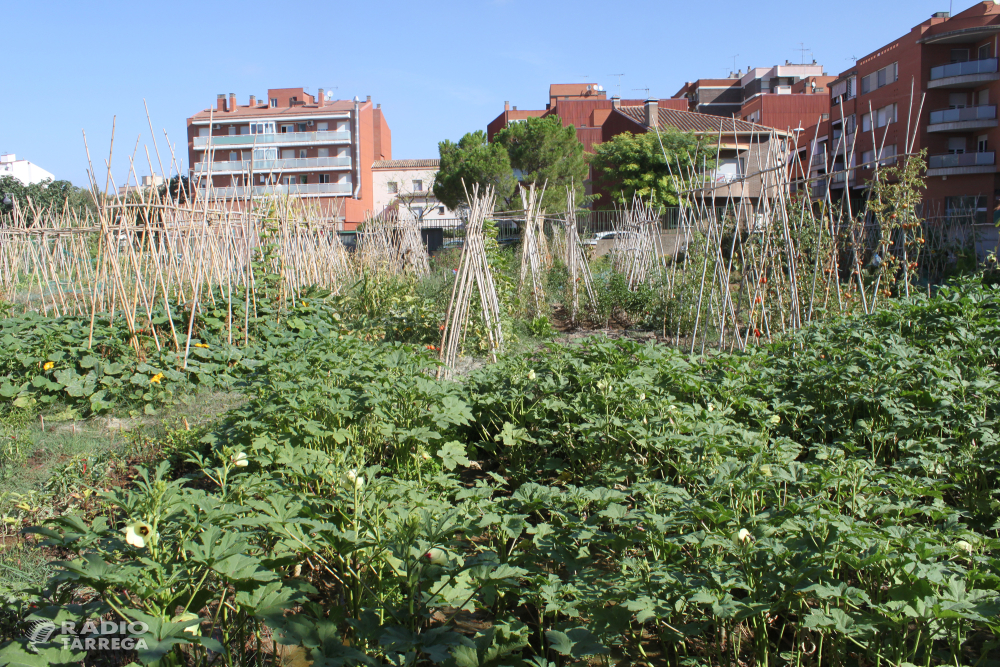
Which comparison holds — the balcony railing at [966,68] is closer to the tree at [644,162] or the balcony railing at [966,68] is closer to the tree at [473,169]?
the tree at [644,162]

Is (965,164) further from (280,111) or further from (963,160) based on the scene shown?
(280,111)

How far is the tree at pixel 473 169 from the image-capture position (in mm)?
25812

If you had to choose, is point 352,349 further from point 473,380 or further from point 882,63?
point 882,63

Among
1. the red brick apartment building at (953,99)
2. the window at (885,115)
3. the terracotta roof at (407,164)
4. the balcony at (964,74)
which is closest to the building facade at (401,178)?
the terracotta roof at (407,164)

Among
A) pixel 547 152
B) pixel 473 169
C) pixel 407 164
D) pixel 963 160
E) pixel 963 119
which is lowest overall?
pixel 473 169

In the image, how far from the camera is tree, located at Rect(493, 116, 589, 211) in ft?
86.6

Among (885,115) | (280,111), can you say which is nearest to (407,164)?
(280,111)

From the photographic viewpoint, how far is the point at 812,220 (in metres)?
6.87

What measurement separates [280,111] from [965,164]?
42565 mm

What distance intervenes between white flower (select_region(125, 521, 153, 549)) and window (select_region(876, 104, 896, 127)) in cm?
3273

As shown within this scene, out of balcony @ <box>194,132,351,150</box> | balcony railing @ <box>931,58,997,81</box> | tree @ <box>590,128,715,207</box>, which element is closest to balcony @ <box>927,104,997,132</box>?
balcony railing @ <box>931,58,997,81</box>

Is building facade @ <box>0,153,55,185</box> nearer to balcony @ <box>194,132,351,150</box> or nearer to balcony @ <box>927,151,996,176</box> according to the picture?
balcony @ <box>194,132,351,150</box>

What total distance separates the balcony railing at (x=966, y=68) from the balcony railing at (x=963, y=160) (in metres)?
3.16

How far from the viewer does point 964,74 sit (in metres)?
25.6
